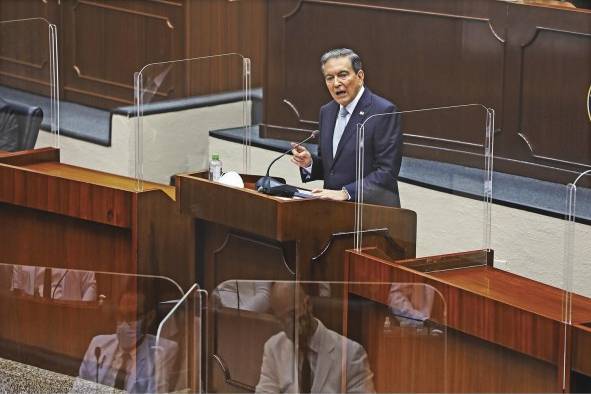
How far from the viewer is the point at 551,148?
136 inches

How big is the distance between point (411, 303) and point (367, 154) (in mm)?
575

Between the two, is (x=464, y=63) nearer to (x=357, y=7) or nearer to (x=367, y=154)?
(x=357, y=7)

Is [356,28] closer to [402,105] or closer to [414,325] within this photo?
[402,105]

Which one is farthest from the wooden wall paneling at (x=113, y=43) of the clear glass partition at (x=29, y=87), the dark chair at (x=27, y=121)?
the dark chair at (x=27, y=121)

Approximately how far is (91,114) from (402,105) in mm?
1054

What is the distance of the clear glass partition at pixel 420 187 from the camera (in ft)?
9.23

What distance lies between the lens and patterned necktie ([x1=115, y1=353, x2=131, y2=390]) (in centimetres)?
235

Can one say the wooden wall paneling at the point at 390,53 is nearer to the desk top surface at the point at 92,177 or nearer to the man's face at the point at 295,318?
the desk top surface at the point at 92,177

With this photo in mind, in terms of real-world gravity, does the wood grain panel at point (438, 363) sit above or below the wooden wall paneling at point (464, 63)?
below

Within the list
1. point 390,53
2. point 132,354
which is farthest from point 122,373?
point 390,53

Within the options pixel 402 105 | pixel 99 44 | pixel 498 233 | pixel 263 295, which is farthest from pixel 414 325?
pixel 99 44

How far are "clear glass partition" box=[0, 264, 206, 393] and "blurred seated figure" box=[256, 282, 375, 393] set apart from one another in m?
0.11

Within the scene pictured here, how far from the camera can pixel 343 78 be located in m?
3.02

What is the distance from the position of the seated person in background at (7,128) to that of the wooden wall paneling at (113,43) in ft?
2.40
